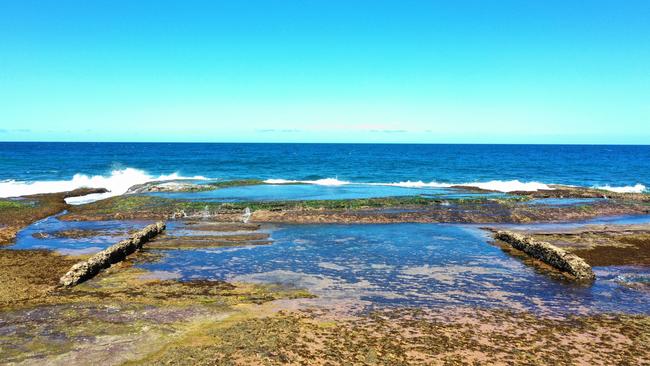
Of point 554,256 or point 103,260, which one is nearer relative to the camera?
point 103,260

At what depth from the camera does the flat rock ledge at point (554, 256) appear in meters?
16.5

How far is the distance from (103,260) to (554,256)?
1868 centimetres

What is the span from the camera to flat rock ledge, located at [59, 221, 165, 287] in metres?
14.9

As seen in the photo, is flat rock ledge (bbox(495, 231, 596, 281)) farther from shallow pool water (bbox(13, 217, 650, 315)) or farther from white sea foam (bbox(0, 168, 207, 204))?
white sea foam (bbox(0, 168, 207, 204))

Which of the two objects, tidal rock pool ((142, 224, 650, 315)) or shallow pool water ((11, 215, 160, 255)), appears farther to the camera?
shallow pool water ((11, 215, 160, 255))

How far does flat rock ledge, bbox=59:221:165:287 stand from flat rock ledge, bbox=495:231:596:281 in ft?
60.1

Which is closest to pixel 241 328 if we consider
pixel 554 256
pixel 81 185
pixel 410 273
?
pixel 410 273

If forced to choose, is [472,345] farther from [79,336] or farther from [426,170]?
[426,170]

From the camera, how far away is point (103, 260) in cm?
1702

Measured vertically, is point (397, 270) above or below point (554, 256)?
below

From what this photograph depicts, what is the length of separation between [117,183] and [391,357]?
56.2 meters

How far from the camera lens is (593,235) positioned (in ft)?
80.1

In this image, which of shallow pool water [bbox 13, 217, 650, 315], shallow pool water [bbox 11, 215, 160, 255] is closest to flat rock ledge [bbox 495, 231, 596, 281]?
shallow pool water [bbox 13, 217, 650, 315]

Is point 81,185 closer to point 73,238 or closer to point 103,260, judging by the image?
point 73,238
